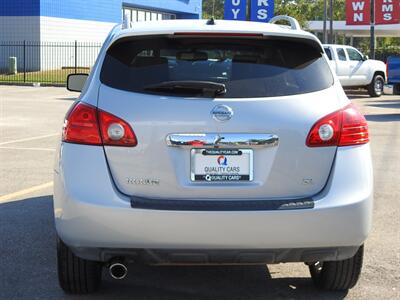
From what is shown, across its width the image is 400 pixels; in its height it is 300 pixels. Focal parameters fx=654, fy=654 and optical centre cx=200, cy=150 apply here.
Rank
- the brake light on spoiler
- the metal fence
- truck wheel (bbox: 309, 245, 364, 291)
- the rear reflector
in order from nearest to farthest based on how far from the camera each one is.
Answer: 1. the rear reflector
2. the brake light on spoiler
3. truck wheel (bbox: 309, 245, 364, 291)
4. the metal fence

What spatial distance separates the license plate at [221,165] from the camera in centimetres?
364

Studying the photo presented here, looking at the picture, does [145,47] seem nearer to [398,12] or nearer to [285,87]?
[285,87]

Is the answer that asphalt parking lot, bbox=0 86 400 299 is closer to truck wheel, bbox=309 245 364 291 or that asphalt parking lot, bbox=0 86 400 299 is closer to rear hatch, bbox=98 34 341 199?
truck wheel, bbox=309 245 364 291

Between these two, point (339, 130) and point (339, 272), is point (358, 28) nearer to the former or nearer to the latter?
point (339, 272)

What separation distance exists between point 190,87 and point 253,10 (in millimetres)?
15156

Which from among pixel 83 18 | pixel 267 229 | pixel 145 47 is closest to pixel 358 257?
pixel 267 229

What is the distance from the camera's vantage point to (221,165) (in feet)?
12.0

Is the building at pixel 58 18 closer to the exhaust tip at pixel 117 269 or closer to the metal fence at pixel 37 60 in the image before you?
the metal fence at pixel 37 60

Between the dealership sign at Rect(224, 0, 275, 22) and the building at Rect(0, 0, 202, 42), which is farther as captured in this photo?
the building at Rect(0, 0, 202, 42)

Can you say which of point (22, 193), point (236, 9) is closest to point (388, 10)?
point (236, 9)

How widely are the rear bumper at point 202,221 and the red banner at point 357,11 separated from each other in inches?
1360

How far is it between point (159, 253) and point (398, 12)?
31.9 meters

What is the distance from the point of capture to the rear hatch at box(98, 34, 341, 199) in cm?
364

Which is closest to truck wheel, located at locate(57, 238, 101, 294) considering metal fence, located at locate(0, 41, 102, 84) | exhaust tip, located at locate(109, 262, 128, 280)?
exhaust tip, located at locate(109, 262, 128, 280)
